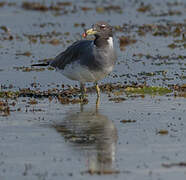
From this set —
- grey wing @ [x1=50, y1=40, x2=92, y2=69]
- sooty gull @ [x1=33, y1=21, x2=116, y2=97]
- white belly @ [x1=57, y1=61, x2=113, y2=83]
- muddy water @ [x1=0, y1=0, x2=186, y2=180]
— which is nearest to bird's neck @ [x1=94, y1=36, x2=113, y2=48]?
sooty gull @ [x1=33, y1=21, x2=116, y2=97]

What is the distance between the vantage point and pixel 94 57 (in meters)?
Result: 14.1

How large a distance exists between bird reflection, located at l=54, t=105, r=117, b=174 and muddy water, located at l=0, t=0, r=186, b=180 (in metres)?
0.01

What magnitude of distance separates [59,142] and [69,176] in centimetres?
187

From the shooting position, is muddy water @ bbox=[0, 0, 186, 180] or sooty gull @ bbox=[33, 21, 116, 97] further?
sooty gull @ bbox=[33, 21, 116, 97]

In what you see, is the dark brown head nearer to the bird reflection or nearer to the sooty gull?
the sooty gull

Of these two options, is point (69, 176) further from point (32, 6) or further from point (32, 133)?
point (32, 6)

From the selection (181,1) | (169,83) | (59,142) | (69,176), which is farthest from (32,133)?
(181,1)

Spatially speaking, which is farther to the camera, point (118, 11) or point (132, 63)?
point (118, 11)

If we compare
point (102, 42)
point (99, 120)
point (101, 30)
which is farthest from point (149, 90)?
point (99, 120)

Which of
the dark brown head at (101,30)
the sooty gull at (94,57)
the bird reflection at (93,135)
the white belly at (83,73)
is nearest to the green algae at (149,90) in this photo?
the sooty gull at (94,57)

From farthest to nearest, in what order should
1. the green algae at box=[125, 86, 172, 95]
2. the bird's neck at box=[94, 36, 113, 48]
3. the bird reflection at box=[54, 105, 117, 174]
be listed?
the green algae at box=[125, 86, 172, 95], the bird's neck at box=[94, 36, 113, 48], the bird reflection at box=[54, 105, 117, 174]

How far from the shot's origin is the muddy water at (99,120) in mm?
9617

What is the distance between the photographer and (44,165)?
9.69m

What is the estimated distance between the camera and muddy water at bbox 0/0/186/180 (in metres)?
9.62
